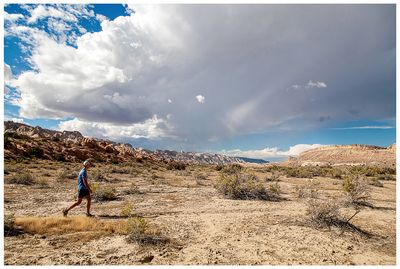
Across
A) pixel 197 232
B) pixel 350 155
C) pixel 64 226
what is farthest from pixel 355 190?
pixel 350 155

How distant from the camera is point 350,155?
14888 centimetres

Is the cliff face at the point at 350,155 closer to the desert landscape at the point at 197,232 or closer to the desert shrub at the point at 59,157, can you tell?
the desert shrub at the point at 59,157

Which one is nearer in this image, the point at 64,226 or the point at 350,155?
the point at 64,226

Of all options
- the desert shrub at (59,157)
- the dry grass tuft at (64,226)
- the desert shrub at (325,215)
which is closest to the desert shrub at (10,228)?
the dry grass tuft at (64,226)

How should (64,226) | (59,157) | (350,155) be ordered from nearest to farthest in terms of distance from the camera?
1. (64,226)
2. (59,157)
3. (350,155)

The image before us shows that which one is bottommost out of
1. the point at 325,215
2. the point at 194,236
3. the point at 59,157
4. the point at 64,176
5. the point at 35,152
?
the point at 194,236

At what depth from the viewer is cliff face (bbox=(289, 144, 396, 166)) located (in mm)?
130075

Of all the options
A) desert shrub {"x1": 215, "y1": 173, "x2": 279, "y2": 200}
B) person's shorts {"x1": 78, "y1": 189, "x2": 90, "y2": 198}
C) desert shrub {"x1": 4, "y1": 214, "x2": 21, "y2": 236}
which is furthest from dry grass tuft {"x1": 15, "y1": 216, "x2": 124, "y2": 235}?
desert shrub {"x1": 215, "y1": 173, "x2": 279, "y2": 200}

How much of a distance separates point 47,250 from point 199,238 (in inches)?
147

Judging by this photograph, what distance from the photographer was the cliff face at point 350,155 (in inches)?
5121

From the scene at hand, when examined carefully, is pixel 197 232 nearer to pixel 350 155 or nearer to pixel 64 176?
pixel 64 176

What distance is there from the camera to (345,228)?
31.4 feet

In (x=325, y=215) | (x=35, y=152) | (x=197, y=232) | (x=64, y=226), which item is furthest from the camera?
(x=35, y=152)

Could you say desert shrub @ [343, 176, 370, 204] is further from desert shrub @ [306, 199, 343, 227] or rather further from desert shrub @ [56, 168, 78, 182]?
desert shrub @ [56, 168, 78, 182]
